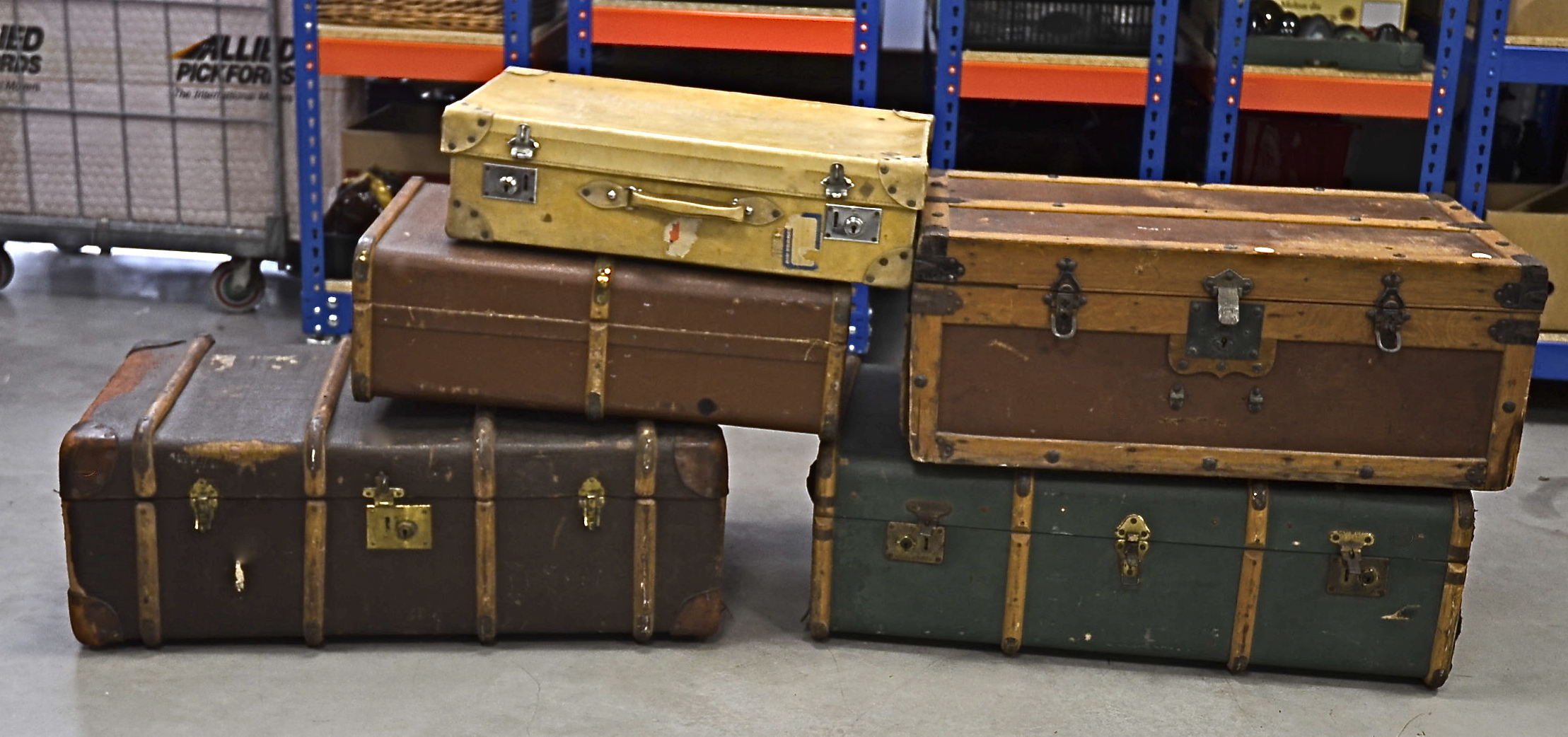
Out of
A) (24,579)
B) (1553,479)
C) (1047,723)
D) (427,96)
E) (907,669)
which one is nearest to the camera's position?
(1047,723)

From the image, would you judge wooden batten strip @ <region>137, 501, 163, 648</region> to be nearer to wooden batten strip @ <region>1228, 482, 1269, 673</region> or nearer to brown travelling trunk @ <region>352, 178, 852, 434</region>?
brown travelling trunk @ <region>352, 178, 852, 434</region>

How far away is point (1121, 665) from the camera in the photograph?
3.41m

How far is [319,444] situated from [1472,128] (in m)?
3.30

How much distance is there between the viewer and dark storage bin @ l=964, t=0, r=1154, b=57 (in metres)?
4.63

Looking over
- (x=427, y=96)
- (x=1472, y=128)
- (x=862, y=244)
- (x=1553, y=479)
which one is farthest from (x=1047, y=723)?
(x=427, y=96)

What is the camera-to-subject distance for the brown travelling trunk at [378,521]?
126 inches

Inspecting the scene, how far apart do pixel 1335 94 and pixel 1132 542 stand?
1854 millimetres

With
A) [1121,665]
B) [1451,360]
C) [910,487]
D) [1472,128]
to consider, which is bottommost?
[1121,665]

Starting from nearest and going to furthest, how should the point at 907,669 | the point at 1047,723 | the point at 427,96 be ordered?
the point at 1047,723 → the point at 907,669 → the point at 427,96

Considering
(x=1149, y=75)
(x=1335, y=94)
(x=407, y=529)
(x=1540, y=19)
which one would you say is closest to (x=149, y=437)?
(x=407, y=529)

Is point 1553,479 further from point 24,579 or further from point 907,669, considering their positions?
point 24,579

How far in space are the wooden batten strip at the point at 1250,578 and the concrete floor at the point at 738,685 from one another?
67 millimetres

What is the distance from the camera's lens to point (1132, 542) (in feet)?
10.9

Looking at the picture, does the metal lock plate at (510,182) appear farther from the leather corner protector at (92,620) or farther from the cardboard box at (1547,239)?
the cardboard box at (1547,239)
